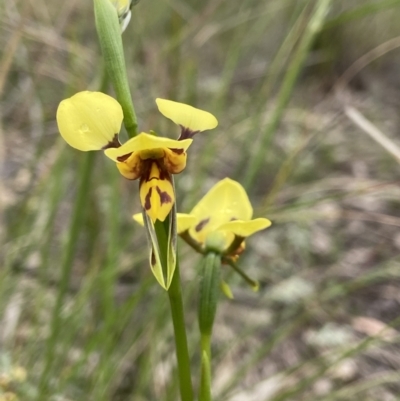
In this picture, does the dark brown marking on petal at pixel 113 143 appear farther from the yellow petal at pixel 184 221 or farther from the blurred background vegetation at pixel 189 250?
the blurred background vegetation at pixel 189 250

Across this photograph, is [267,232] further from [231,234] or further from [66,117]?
[66,117]

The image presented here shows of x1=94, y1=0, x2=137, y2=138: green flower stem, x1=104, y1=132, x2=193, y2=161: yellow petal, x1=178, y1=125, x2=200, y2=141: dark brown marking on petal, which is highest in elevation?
x1=94, y1=0, x2=137, y2=138: green flower stem

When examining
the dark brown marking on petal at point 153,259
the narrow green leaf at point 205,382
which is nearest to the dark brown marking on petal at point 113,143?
the dark brown marking on petal at point 153,259

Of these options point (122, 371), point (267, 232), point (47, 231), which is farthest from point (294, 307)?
point (47, 231)

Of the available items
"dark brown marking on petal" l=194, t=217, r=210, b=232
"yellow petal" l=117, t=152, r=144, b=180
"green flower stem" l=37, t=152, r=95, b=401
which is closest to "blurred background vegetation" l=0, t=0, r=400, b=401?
"green flower stem" l=37, t=152, r=95, b=401

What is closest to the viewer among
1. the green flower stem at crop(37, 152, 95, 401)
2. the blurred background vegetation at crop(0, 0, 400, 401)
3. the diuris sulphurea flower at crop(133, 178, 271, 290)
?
the diuris sulphurea flower at crop(133, 178, 271, 290)

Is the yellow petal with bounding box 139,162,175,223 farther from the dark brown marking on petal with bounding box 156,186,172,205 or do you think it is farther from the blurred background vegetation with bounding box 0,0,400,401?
the blurred background vegetation with bounding box 0,0,400,401

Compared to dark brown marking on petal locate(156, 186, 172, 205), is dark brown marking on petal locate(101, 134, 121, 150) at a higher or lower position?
higher
